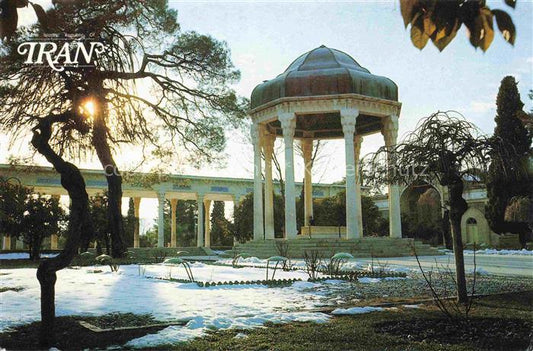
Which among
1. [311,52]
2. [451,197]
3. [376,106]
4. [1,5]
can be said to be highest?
[311,52]

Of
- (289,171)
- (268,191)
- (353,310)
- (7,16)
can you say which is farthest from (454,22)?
(268,191)

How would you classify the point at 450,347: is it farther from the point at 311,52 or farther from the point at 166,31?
the point at 311,52

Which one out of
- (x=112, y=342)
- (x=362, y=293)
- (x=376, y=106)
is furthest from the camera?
(x=376, y=106)

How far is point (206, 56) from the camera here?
20.7m

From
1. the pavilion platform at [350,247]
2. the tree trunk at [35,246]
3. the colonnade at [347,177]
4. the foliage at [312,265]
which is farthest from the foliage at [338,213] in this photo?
the foliage at [312,265]

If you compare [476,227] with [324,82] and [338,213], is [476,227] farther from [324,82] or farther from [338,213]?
[324,82]

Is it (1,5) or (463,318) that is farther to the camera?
(463,318)

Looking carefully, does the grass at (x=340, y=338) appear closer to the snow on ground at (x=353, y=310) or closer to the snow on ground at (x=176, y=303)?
the snow on ground at (x=353, y=310)

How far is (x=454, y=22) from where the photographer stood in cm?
222

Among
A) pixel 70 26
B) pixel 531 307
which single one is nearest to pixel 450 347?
pixel 531 307

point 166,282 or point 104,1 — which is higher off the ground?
point 104,1

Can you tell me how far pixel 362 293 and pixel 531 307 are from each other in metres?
2.77

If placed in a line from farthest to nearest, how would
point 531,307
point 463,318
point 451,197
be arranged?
point 451,197 < point 531,307 < point 463,318

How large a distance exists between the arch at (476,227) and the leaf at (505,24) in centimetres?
4044
